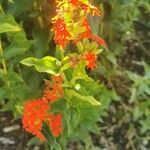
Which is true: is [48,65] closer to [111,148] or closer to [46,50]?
[46,50]

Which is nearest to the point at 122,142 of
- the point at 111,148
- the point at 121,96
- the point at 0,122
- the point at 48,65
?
the point at 111,148

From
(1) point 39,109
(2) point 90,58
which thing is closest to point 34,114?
(1) point 39,109

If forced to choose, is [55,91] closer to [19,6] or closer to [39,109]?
[39,109]

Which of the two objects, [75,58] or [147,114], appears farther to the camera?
[147,114]

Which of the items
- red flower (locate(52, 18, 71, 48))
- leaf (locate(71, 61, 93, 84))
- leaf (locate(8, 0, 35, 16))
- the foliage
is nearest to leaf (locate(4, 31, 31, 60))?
the foliage

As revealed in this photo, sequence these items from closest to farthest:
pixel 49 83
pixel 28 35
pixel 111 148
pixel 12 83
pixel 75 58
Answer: pixel 75 58
pixel 49 83
pixel 12 83
pixel 28 35
pixel 111 148

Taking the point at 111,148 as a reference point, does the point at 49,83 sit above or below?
above

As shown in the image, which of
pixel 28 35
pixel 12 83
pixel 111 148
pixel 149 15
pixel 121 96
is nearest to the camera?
pixel 12 83

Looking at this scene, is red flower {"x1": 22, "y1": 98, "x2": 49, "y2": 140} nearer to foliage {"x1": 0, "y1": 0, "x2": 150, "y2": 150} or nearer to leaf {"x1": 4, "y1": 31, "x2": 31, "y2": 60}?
foliage {"x1": 0, "y1": 0, "x2": 150, "y2": 150}
